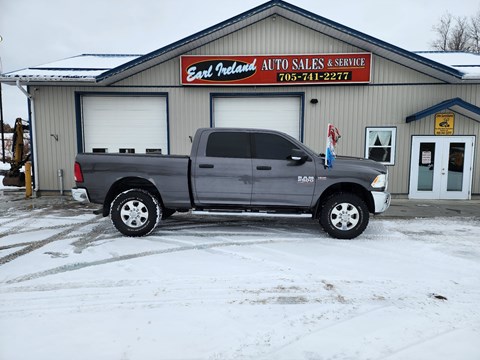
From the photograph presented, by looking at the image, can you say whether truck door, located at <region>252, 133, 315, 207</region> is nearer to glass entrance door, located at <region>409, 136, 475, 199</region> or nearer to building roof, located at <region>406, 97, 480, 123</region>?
building roof, located at <region>406, 97, 480, 123</region>

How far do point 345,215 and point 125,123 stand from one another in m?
9.10

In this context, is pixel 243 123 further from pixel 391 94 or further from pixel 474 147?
pixel 474 147

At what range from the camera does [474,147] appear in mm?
11328

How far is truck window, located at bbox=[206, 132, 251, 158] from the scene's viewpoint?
641cm

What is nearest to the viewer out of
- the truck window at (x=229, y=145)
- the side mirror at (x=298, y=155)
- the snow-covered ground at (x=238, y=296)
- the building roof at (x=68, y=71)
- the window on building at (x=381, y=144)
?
the snow-covered ground at (x=238, y=296)

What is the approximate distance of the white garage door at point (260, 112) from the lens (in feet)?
39.0

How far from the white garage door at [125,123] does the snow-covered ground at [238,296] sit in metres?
6.03

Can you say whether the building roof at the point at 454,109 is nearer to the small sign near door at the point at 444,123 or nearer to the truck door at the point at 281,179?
the small sign near door at the point at 444,123

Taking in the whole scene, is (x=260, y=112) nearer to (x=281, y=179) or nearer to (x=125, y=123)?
(x=125, y=123)

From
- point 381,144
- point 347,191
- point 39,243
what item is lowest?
point 39,243

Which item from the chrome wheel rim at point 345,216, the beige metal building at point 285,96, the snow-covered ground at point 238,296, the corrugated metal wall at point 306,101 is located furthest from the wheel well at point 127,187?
the corrugated metal wall at point 306,101

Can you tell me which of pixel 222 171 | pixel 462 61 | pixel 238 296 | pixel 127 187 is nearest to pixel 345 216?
pixel 222 171

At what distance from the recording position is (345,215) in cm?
626

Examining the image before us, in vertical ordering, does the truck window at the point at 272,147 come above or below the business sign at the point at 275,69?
below
